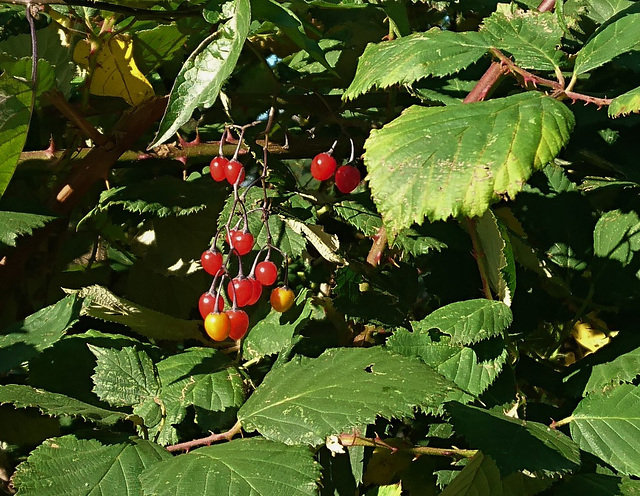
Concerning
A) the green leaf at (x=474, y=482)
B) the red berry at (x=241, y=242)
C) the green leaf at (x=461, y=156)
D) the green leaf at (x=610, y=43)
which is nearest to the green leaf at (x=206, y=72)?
the green leaf at (x=461, y=156)

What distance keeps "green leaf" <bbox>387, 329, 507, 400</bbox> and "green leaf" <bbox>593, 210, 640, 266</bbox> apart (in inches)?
10.9

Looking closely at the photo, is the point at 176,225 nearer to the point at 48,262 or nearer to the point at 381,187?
the point at 48,262

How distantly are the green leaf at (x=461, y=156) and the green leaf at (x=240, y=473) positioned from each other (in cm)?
27

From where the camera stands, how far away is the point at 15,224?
103cm

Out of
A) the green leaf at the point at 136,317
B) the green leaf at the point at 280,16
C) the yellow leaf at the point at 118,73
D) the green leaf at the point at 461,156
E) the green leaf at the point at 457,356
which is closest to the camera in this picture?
the green leaf at the point at 461,156

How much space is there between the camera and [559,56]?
3.01 ft

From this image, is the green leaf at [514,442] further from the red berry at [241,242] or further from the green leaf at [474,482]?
the red berry at [241,242]

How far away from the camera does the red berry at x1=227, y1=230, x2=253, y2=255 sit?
103 centimetres

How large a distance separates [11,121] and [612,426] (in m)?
0.84

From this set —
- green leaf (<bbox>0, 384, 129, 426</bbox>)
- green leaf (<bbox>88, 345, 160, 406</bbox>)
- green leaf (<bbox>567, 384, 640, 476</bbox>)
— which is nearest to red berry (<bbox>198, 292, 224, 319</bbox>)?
green leaf (<bbox>88, 345, 160, 406</bbox>)

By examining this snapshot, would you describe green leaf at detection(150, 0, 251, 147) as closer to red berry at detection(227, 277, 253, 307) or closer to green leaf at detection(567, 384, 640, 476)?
red berry at detection(227, 277, 253, 307)

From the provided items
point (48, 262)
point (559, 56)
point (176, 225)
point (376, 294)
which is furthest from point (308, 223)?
point (48, 262)

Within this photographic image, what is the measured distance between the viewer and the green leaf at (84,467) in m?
0.78

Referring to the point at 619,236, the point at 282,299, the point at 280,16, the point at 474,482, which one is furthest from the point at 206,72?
the point at 619,236
